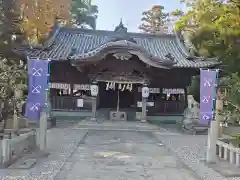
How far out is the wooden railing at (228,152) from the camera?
9.42 metres

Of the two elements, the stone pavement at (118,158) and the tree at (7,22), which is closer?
the stone pavement at (118,158)

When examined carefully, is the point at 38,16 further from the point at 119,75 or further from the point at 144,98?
the point at 144,98

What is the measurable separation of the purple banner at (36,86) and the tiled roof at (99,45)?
8.89 metres

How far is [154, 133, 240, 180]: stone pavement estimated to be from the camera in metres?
8.42

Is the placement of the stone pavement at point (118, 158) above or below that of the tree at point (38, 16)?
below

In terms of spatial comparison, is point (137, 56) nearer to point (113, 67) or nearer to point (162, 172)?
point (113, 67)

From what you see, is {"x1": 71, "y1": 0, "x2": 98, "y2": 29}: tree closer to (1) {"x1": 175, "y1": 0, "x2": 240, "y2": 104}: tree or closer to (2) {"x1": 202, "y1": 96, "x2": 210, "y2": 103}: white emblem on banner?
(1) {"x1": 175, "y1": 0, "x2": 240, "y2": 104}: tree

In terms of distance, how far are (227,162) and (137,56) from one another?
10.7 meters

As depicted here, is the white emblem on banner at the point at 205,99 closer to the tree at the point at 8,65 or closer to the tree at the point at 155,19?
the tree at the point at 8,65

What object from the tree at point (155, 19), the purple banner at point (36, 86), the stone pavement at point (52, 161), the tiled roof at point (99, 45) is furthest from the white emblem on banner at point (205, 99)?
the tree at point (155, 19)

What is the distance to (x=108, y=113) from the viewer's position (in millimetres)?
21406

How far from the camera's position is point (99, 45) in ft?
65.3

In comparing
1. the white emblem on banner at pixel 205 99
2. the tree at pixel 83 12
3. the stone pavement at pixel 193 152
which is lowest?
the stone pavement at pixel 193 152

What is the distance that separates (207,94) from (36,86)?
583cm
